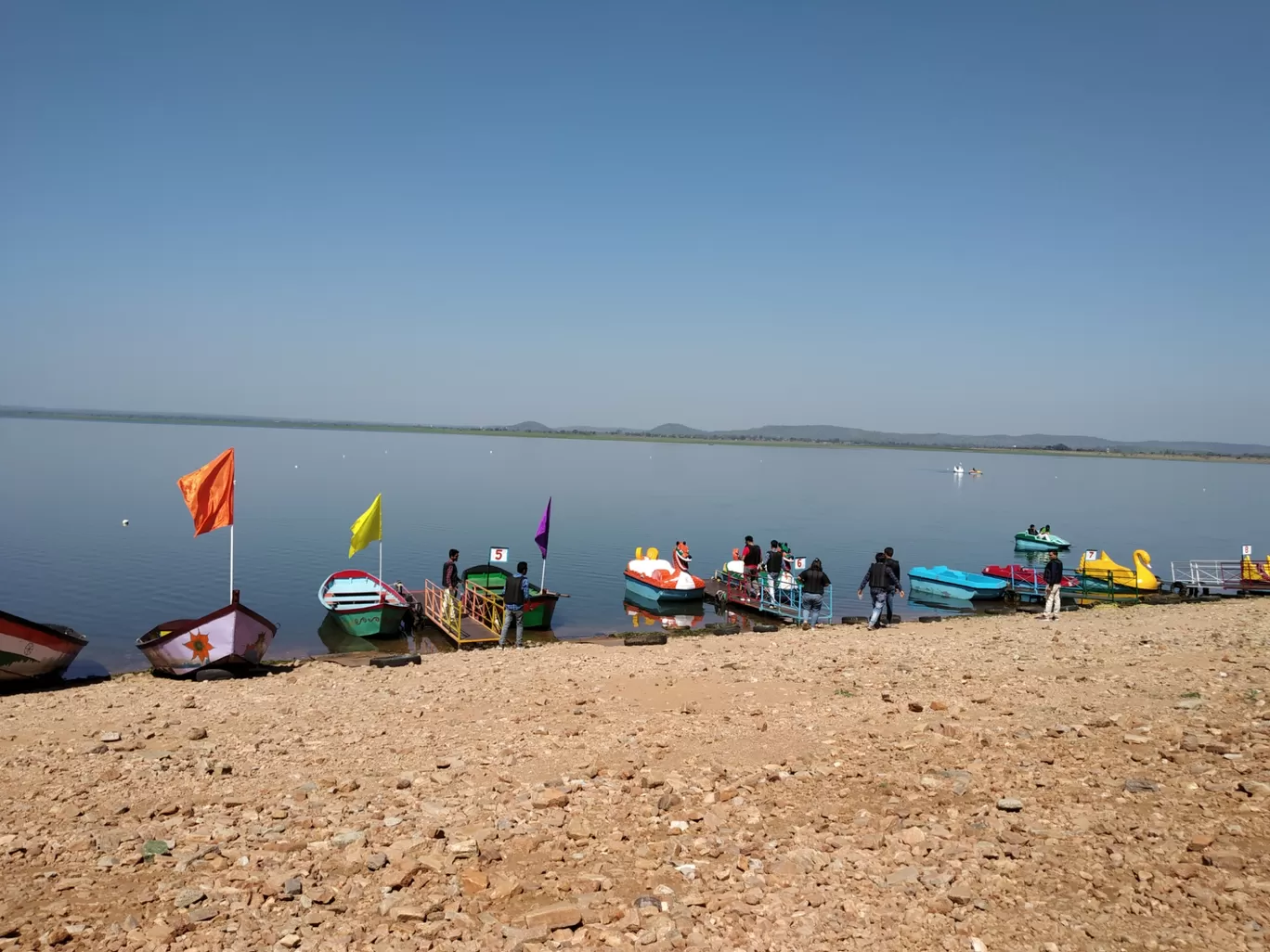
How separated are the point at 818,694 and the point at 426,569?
2573 cm

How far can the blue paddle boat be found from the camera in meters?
32.5

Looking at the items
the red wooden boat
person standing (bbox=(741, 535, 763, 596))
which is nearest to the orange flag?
person standing (bbox=(741, 535, 763, 596))

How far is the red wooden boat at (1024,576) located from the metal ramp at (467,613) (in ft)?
68.3

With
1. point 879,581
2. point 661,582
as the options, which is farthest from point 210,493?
point 661,582

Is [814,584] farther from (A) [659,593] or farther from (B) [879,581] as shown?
(A) [659,593]

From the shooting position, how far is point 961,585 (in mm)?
32656

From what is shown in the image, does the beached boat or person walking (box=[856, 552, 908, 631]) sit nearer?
person walking (box=[856, 552, 908, 631])

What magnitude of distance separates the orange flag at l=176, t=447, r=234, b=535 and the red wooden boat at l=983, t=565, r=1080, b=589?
28048 millimetres

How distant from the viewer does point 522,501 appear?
66.6 metres

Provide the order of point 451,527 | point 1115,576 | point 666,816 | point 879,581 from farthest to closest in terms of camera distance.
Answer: point 451,527, point 1115,576, point 879,581, point 666,816

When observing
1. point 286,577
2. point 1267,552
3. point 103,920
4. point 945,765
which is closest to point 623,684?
point 945,765

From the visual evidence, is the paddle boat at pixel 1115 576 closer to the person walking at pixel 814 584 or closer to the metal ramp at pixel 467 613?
the person walking at pixel 814 584

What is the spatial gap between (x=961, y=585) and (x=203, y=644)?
26652 millimetres

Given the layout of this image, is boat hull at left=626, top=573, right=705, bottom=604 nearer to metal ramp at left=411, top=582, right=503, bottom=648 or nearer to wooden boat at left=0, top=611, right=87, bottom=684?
metal ramp at left=411, top=582, right=503, bottom=648
